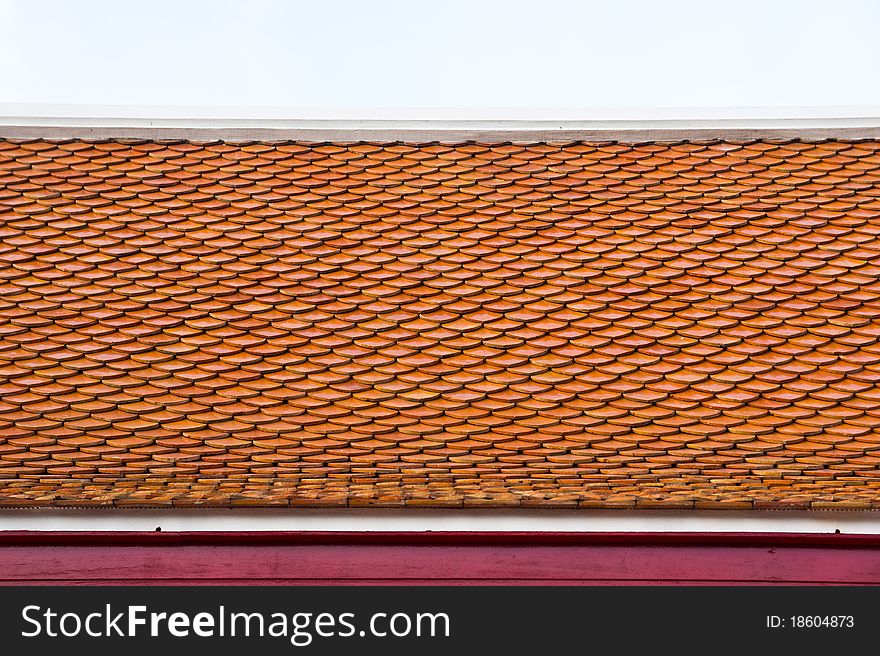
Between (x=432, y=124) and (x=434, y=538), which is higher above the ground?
(x=432, y=124)

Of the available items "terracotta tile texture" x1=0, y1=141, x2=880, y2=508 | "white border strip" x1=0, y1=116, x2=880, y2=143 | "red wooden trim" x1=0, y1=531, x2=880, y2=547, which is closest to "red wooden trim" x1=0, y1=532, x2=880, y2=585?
"red wooden trim" x1=0, y1=531, x2=880, y2=547

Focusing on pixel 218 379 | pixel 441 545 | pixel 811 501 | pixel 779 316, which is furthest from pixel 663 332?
pixel 218 379

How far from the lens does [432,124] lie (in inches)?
305

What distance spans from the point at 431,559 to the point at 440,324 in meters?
1.81

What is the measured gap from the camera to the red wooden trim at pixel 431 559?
191 inches

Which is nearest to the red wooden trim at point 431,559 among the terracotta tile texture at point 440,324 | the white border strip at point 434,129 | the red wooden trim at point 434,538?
the red wooden trim at point 434,538

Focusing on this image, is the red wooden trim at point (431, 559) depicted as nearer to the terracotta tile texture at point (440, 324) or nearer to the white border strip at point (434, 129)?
the terracotta tile texture at point (440, 324)

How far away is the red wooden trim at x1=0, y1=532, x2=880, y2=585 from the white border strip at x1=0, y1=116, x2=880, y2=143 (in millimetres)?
3806

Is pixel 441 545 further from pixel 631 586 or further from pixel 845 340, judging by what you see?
pixel 845 340

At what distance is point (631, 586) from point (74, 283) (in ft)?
13.2

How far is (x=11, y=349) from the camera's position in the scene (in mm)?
5973

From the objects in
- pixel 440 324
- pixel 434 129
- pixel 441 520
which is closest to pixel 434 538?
pixel 441 520

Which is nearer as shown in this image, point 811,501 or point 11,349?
point 811,501

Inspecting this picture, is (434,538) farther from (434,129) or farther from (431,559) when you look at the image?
(434,129)
